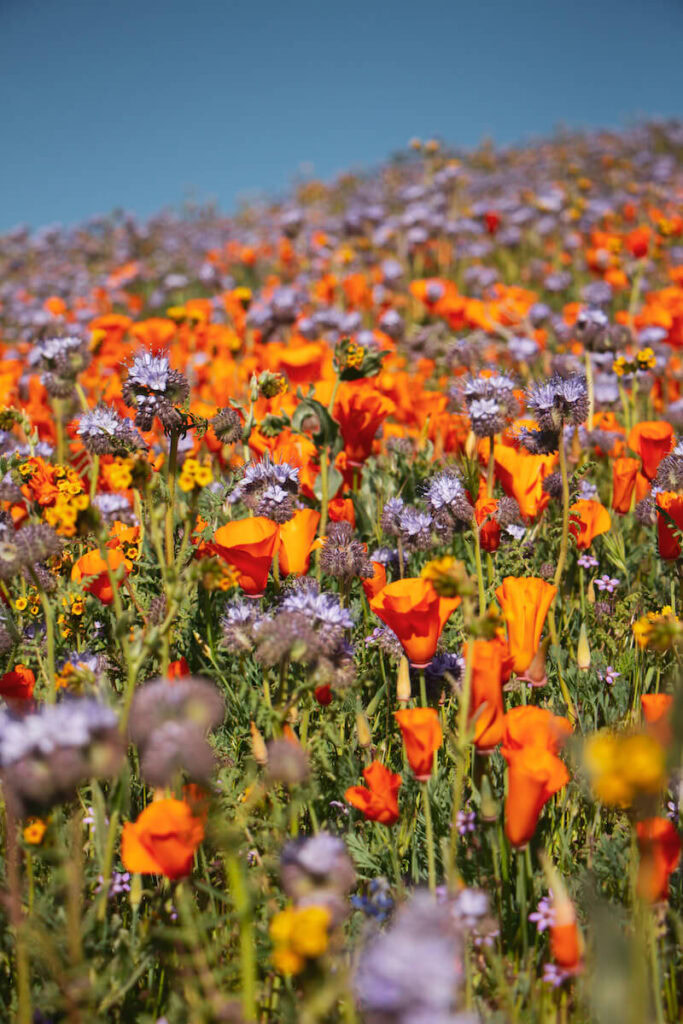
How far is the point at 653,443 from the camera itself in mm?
2480

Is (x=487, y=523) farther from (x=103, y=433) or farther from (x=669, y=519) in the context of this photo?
(x=103, y=433)

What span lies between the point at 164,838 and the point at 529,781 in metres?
0.62

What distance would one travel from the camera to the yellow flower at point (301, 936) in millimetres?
932

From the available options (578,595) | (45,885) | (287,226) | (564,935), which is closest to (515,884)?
(564,935)

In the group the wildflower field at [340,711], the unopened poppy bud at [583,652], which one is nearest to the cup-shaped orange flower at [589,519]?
the wildflower field at [340,711]

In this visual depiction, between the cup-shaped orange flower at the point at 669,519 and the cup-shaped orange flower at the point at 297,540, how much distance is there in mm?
938

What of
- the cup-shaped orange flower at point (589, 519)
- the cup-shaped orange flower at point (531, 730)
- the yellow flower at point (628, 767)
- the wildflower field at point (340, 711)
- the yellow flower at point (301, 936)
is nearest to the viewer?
the yellow flower at point (628, 767)

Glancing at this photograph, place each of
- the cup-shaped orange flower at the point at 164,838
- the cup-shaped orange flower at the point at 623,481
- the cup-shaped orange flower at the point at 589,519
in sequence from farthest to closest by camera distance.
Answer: the cup-shaped orange flower at the point at 623,481
the cup-shaped orange flower at the point at 589,519
the cup-shaped orange flower at the point at 164,838

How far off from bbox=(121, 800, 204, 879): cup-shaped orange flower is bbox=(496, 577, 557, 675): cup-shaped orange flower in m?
0.76

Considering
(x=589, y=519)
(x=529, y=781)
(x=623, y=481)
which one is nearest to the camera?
(x=529, y=781)

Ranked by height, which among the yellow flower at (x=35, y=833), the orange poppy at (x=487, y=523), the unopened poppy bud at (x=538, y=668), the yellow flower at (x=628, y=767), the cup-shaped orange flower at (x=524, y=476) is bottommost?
the yellow flower at (x=628, y=767)

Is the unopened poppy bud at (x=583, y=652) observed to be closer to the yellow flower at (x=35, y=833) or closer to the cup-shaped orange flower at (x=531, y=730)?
the cup-shaped orange flower at (x=531, y=730)

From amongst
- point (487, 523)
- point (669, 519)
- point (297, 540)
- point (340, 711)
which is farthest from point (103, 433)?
point (669, 519)

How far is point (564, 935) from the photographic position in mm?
1231
